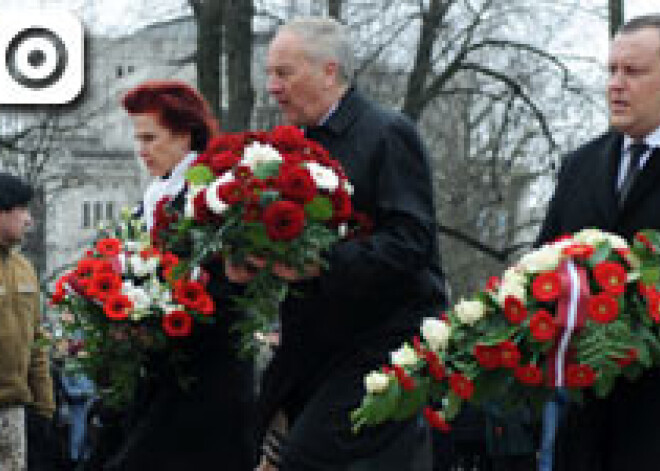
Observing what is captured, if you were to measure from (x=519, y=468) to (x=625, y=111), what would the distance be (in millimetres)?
5863

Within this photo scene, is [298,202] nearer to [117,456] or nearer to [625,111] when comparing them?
[625,111]

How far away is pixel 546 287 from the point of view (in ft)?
12.2

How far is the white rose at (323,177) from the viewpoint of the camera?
14.8 ft

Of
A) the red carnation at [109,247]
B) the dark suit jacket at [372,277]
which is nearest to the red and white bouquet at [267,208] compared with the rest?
the dark suit jacket at [372,277]

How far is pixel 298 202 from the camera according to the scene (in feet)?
14.8

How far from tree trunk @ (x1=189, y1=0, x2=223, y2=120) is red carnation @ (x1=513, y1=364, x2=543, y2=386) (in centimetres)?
1322

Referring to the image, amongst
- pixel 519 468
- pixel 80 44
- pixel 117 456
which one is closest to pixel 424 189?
pixel 117 456

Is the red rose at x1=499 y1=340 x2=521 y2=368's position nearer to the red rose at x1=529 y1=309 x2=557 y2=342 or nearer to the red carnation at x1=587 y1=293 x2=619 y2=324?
the red rose at x1=529 y1=309 x2=557 y2=342

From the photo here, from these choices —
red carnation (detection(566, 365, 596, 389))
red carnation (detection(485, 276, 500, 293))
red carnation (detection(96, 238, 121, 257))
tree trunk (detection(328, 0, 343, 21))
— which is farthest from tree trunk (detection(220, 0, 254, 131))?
red carnation (detection(566, 365, 596, 389))

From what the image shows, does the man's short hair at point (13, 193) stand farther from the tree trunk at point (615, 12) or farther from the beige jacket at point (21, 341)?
the tree trunk at point (615, 12)

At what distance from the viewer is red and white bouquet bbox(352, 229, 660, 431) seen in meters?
3.70

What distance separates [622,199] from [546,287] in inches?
26.3

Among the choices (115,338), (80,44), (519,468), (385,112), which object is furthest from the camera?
(80,44)

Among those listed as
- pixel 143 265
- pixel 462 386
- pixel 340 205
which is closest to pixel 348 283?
pixel 340 205
